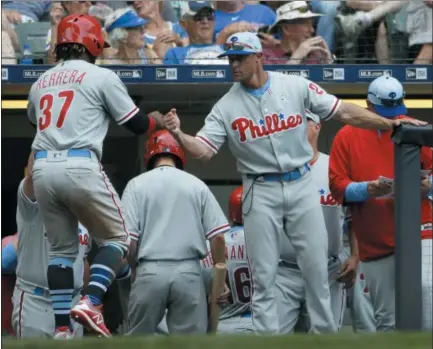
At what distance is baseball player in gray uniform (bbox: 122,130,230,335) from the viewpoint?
8.92 metres

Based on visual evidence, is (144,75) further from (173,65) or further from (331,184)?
(331,184)

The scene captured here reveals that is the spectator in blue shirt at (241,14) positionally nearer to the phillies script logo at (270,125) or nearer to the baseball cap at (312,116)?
the baseball cap at (312,116)

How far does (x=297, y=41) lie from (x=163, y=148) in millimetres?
2696

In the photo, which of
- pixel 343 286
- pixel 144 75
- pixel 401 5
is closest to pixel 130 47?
pixel 144 75

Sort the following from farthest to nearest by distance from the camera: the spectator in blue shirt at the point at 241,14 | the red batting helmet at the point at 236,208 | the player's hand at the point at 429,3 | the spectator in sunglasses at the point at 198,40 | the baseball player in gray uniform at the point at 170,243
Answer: the spectator in blue shirt at the point at 241,14 < the player's hand at the point at 429,3 < the spectator in sunglasses at the point at 198,40 < the red batting helmet at the point at 236,208 < the baseball player in gray uniform at the point at 170,243

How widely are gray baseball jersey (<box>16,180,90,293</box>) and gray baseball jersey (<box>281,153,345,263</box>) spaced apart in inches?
51.6

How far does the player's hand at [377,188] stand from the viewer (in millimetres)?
8484

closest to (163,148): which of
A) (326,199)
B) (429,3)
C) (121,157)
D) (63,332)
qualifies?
(326,199)

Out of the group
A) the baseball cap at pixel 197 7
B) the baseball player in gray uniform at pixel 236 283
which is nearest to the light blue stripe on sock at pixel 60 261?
the baseball player in gray uniform at pixel 236 283

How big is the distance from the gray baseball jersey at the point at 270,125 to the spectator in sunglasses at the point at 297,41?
281 cm

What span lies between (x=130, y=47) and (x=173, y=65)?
518mm

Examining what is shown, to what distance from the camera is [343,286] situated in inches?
380

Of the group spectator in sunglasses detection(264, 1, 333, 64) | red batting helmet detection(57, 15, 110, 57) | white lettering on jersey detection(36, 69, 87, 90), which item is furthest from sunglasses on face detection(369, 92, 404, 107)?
spectator in sunglasses detection(264, 1, 333, 64)

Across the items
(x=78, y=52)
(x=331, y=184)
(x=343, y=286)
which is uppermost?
(x=78, y=52)
